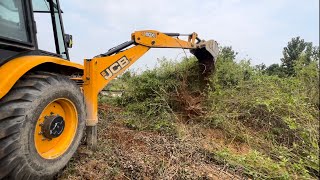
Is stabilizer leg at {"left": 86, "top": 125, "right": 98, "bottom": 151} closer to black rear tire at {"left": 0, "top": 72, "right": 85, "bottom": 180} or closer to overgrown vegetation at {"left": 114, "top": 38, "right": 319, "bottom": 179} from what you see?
black rear tire at {"left": 0, "top": 72, "right": 85, "bottom": 180}

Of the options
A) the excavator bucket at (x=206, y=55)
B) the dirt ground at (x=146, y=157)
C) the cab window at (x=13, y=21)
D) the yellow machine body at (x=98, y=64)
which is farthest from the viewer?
the excavator bucket at (x=206, y=55)

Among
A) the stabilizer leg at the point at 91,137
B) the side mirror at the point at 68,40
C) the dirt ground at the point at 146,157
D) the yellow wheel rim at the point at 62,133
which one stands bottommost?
the dirt ground at the point at 146,157

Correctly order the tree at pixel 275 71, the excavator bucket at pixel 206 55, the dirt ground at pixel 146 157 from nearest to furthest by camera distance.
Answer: the dirt ground at pixel 146 157 → the excavator bucket at pixel 206 55 → the tree at pixel 275 71

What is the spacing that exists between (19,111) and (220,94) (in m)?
3.98

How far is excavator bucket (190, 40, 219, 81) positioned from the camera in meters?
5.28

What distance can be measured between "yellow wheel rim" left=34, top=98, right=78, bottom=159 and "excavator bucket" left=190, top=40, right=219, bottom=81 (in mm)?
3006

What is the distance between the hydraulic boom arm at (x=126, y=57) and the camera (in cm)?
345

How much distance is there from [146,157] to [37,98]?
5.09ft

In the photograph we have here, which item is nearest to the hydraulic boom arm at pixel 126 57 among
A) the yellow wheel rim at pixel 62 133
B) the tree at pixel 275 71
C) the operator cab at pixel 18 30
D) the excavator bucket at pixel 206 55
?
the excavator bucket at pixel 206 55

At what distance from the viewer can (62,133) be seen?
2.88m

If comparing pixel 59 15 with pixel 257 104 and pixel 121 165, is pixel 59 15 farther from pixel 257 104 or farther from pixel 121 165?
pixel 257 104

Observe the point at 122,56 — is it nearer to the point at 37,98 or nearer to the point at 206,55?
the point at 37,98

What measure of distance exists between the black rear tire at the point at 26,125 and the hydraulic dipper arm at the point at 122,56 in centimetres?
71

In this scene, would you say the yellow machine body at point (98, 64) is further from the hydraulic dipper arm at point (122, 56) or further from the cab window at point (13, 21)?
the cab window at point (13, 21)
